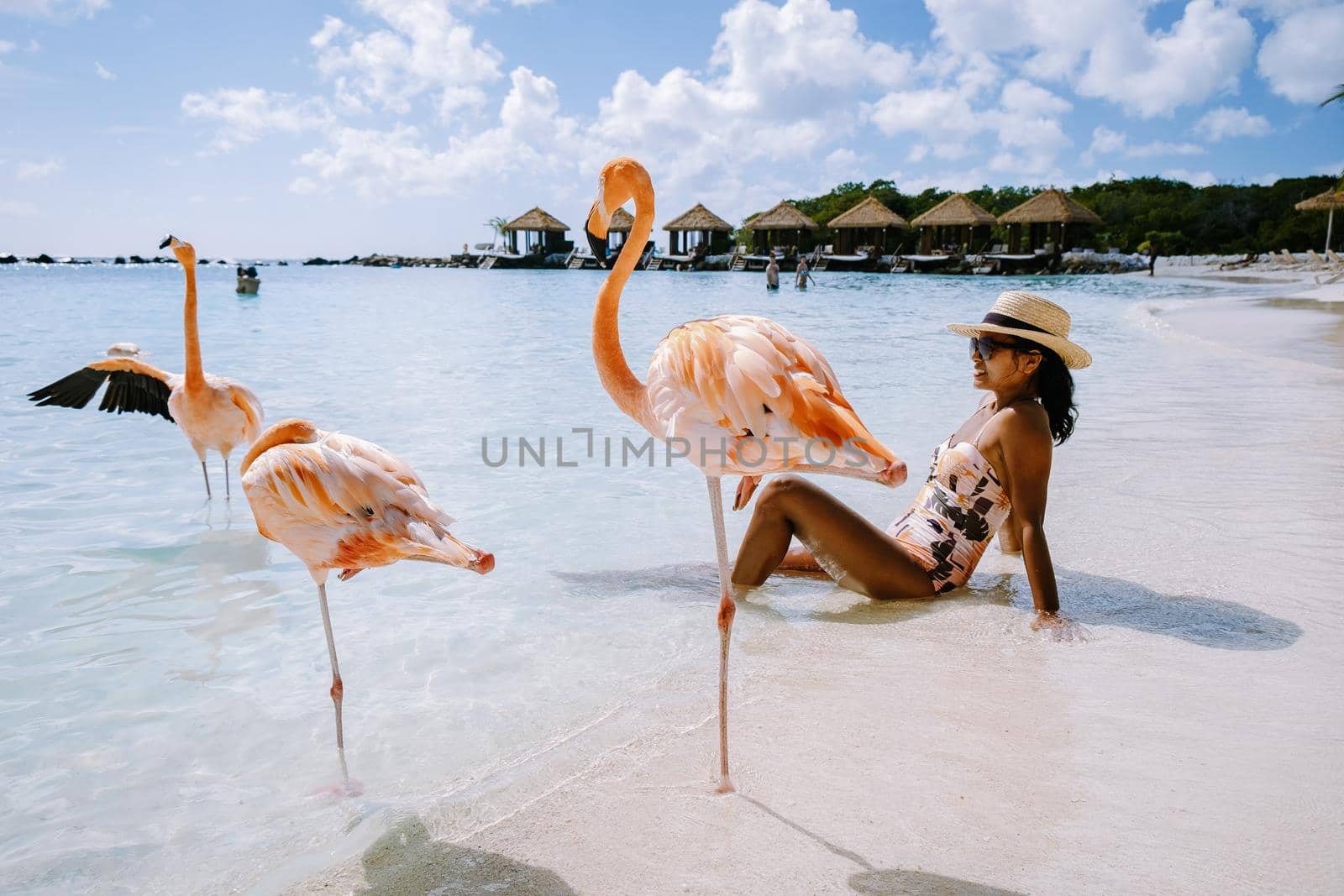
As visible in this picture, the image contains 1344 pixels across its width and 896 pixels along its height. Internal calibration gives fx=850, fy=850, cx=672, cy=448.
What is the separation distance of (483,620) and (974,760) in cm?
245

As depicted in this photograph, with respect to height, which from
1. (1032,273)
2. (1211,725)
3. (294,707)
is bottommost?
(294,707)

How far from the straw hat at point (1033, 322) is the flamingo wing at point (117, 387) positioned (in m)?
5.98

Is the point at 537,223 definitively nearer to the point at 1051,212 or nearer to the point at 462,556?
the point at 1051,212

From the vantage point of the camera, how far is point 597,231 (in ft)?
9.05

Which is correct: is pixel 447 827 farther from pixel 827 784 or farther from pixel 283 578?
pixel 283 578

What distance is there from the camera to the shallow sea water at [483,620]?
2686mm

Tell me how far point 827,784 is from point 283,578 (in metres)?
3.61

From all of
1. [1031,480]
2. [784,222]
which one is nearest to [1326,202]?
[784,222]

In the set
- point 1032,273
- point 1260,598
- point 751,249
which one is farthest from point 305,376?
point 751,249

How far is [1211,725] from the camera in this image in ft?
8.86

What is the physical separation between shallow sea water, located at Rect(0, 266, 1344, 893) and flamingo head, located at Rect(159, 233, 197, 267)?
183 cm

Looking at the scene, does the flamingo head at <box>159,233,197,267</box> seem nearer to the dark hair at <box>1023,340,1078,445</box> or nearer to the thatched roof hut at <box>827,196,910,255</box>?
the dark hair at <box>1023,340,1078,445</box>

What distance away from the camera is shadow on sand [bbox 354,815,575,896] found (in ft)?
6.96

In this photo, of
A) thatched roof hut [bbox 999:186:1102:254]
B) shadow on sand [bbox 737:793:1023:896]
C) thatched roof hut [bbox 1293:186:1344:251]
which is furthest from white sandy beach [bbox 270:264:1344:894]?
thatched roof hut [bbox 999:186:1102:254]
